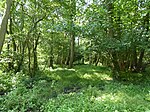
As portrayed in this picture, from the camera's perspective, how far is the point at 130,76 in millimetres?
11141

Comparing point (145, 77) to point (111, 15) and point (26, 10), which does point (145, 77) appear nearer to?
point (111, 15)

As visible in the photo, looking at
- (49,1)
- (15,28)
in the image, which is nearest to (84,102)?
(49,1)

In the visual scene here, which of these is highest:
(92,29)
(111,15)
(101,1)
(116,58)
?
(101,1)

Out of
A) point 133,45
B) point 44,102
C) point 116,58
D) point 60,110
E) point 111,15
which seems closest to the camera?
point 60,110

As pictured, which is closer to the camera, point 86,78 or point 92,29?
point 92,29

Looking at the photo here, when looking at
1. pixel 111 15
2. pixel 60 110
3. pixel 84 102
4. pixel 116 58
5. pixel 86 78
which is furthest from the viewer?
pixel 86 78

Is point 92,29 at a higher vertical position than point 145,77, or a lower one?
higher

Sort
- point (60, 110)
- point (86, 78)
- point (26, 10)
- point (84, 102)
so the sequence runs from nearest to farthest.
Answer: point (60, 110), point (84, 102), point (86, 78), point (26, 10)

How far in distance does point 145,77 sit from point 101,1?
15.4ft

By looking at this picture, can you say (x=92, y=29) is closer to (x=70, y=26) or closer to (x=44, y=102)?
(x=70, y=26)

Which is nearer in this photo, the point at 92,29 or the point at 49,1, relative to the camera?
the point at 92,29

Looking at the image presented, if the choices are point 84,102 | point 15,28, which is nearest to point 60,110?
point 84,102

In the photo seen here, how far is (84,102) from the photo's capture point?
614 cm

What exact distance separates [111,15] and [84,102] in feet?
18.1
